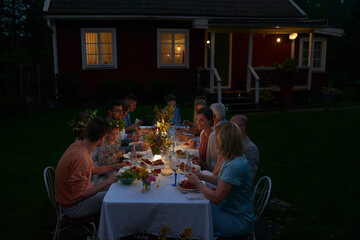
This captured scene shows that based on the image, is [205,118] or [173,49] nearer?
[205,118]

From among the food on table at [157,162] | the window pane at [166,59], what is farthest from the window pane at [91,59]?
the food on table at [157,162]

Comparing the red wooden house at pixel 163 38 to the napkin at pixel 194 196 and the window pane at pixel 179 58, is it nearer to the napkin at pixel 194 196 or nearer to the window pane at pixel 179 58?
the window pane at pixel 179 58

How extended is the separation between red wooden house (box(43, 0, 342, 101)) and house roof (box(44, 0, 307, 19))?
0.03 metres

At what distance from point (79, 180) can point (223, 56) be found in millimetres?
12623

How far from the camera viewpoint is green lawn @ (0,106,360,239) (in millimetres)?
4457

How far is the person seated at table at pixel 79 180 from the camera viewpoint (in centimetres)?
330

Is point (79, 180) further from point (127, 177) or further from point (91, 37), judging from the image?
point (91, 37)

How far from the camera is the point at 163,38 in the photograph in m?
14.2

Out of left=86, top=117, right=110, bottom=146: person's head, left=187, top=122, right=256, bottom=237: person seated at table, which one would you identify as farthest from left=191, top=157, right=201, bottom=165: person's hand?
left=86, top=117, right=110, bottom=146: person's head

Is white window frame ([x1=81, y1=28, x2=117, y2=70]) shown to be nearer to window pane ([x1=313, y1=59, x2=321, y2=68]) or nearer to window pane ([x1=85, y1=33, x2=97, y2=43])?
window pane ([x1=85, y1=33, x2=97, y2=43])

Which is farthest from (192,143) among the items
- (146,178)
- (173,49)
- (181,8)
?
(181,8)

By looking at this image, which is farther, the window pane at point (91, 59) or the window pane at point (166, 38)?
the window pane at point (166, 38)

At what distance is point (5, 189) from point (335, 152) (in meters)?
7.05

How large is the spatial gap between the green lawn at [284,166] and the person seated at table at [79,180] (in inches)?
44.7
